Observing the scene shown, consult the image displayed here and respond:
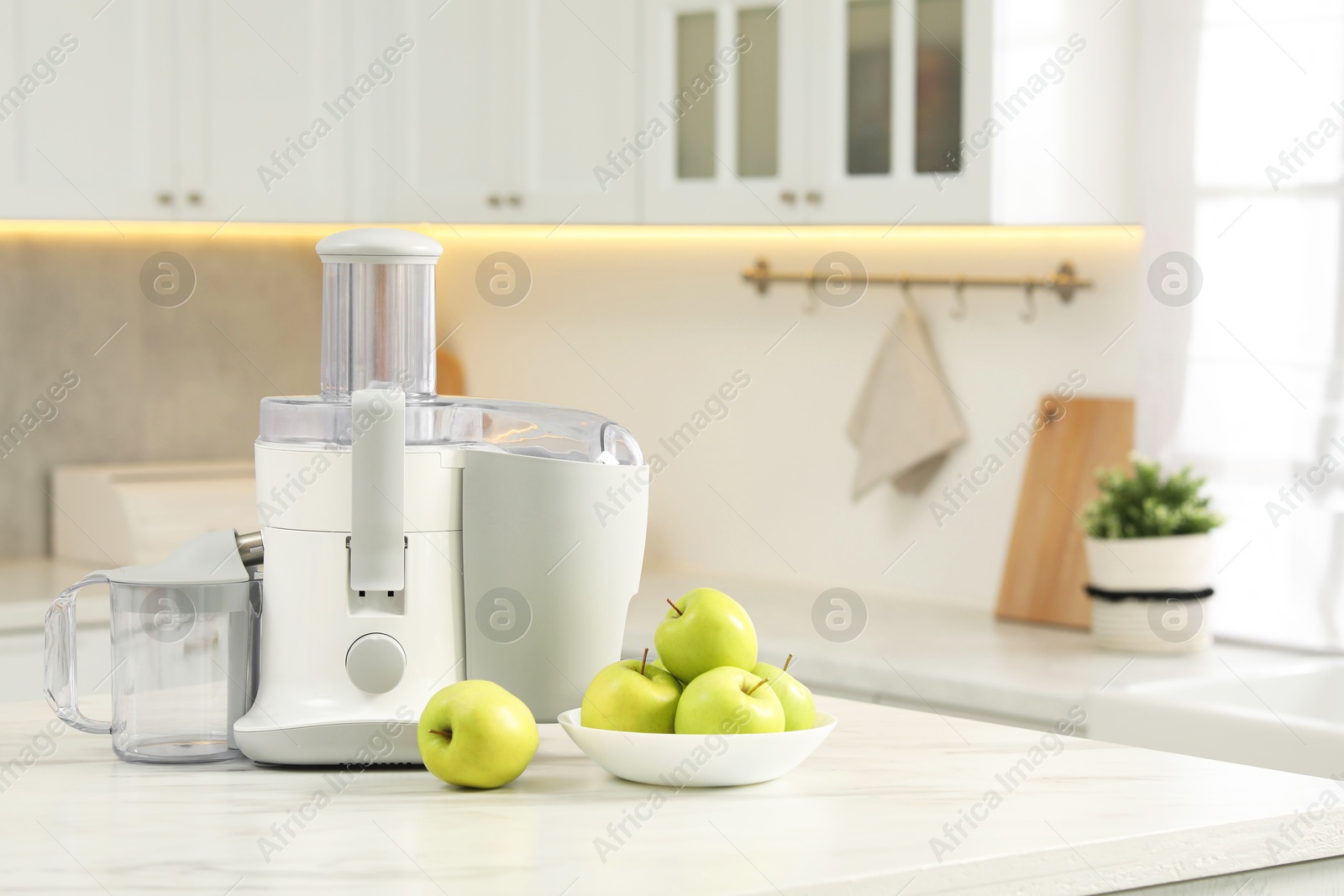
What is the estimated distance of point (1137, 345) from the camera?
2.69m

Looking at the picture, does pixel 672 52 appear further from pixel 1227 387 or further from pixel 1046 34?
pixel 1227 387

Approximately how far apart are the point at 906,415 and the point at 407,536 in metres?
1.83

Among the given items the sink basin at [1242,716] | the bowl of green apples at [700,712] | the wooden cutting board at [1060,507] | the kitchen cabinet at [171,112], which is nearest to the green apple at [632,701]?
the bowl of green apples at [700,712]

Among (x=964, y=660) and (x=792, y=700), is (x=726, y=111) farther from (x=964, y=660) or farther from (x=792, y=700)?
(x=792, y=700)

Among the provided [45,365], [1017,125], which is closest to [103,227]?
[45,365]

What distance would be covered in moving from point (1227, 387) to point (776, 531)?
0.99 m

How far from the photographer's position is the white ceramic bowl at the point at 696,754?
1181 millimetres

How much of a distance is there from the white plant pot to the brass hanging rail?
50 centimetres

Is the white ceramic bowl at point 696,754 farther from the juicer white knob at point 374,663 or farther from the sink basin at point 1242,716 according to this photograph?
the sink basin at point 1242,716

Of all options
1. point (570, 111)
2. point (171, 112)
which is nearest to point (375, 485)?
point (570, 111)

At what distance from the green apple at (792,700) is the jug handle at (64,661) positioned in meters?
0.52

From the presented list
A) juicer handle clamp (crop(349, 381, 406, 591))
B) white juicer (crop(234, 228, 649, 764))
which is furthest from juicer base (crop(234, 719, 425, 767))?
juicer handle clamp (crop(349, 381, 406, 591))

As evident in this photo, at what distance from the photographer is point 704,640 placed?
4.01 feet

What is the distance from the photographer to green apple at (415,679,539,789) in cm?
118
